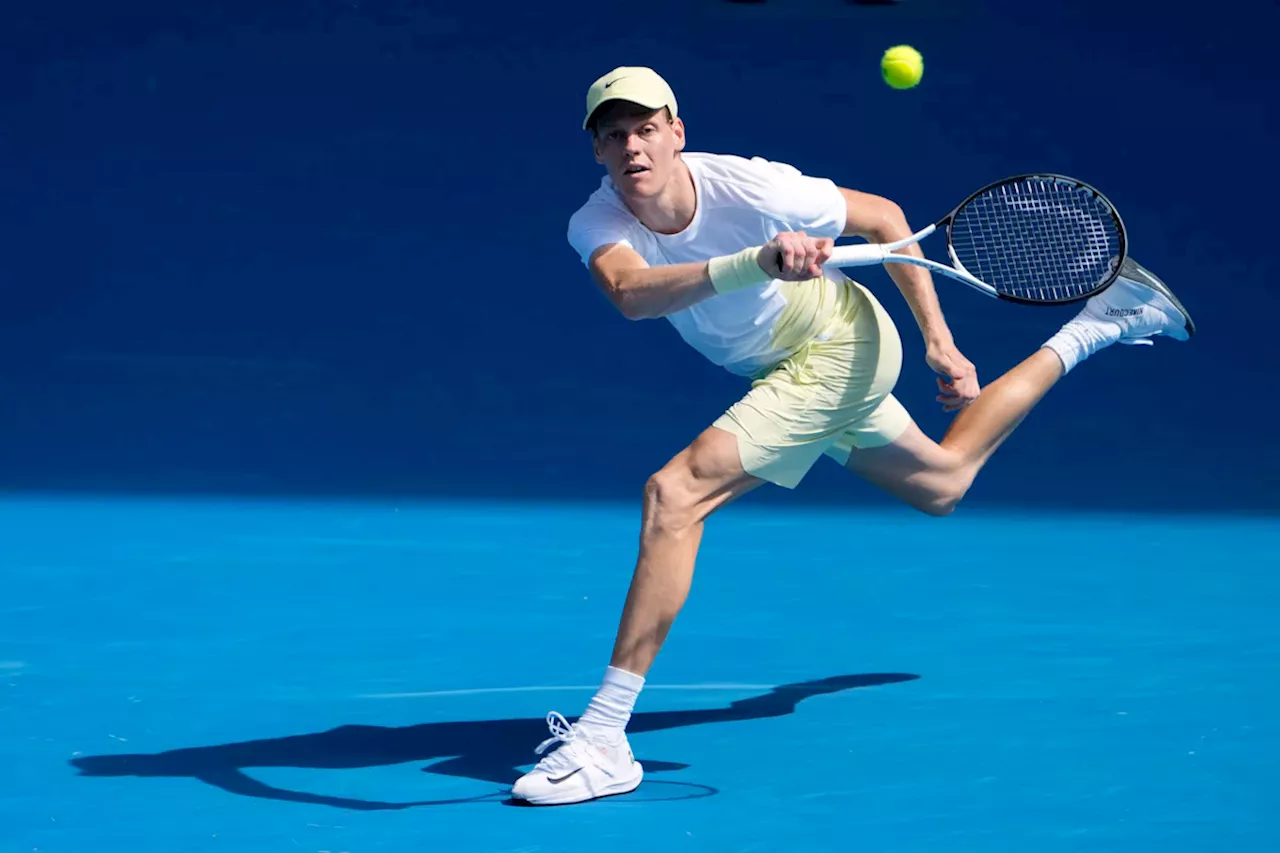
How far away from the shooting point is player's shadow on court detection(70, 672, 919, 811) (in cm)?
317

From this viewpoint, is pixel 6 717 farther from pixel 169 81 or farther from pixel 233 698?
pixel 169 81

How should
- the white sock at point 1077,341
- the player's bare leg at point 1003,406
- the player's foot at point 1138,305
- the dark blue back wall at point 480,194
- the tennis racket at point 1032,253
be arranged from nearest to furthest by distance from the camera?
the tennis racket at point 1032,253, the player's bare leg at point 1003,406, the white sock at point 1077,341, the player's foot at point 1138,305, the dark blue back wall at point 480,194

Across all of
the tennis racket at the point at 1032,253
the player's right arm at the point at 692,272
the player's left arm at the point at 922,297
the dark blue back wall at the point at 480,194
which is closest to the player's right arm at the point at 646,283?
the player's right arm at the point at 692,272

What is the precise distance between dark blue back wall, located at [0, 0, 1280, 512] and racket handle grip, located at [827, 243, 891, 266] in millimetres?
3027

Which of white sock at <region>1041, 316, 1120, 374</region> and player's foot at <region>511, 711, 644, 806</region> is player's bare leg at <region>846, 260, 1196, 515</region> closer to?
white sock at <region>1041, 316, 1120, 374</region>

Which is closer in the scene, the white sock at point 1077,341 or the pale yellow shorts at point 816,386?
the pale yellow shorts at point 816,386

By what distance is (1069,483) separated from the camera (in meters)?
5.99

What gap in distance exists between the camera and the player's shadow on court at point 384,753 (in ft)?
10.4

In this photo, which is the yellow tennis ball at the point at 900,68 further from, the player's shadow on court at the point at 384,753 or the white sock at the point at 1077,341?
the player's shadow on court at the point at 384,753

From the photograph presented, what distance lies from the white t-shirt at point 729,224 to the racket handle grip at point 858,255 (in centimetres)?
22

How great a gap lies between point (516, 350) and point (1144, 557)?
2590 mm

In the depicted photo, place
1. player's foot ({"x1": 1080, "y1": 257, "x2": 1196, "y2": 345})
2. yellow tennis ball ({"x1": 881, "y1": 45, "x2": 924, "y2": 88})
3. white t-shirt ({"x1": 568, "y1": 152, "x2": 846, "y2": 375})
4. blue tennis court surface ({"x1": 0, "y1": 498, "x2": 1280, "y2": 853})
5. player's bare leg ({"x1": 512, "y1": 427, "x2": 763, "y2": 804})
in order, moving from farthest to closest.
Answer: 1. yellow tennis ball ({"x1": 881, "y1": 45, "x2": 924, "y2": 88})
2. player's foot ({"x1": 1080, "y1": 257, "x2": 1196, "y2": 345})
3. white t-shirt ({"x1": 568, "y1": 152, "x2": 846, "y2": 375})
4. player's bare leg ({"x1": 512, "y1": 427, "x2": 763, "y2": 804})
5. blue tennis court surface ({"x1": 0, "y1": 498, "x2": 1280, "y2": 853})

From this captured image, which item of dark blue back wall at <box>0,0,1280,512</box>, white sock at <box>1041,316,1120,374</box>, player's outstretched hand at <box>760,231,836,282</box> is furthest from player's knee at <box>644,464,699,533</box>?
dark blue back wall at <box>0,0,1280,512</box>

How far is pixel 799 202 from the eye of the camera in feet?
11.4
